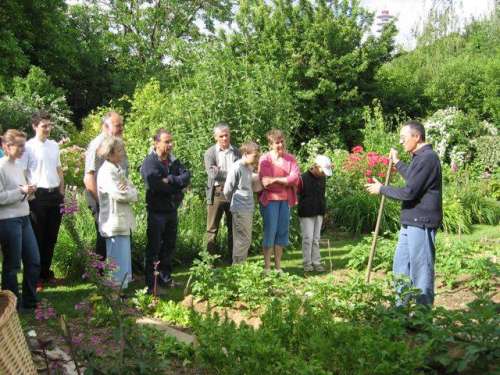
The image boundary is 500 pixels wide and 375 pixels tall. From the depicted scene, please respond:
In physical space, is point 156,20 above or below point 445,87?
above

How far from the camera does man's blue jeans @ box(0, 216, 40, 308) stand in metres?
5.21

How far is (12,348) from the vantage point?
2111 mm

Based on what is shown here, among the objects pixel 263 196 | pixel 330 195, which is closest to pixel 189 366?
pixel 263 196

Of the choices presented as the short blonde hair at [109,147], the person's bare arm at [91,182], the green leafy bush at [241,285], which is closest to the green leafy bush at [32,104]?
the person's bare arm at [91,182]

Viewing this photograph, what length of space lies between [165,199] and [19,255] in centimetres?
153

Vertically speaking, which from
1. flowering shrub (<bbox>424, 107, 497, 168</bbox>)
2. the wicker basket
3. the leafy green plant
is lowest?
the leafy green plant

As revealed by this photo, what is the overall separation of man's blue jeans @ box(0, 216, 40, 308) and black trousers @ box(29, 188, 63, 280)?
900 mm

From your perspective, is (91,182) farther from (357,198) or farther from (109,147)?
(357,198)

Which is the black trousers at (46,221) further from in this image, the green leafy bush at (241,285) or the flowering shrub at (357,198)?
the flowering shrub at (357,198)

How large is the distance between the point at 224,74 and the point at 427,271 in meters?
5.97

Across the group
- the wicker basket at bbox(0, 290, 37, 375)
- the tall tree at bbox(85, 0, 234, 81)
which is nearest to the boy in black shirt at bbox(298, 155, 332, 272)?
the wicker basket at bbox(0, 290, 37, 375)

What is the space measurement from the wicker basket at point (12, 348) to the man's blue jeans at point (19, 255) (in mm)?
3116

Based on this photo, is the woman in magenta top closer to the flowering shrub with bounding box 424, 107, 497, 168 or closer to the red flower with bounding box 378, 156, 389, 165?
the red flower with bounding box 378, 156, 389, 165

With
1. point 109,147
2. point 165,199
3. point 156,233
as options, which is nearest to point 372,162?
point 165,199
